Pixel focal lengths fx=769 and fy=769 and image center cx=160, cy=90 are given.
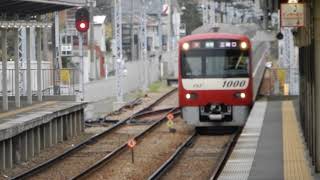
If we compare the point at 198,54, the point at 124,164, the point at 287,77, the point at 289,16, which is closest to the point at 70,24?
the point at 287,77

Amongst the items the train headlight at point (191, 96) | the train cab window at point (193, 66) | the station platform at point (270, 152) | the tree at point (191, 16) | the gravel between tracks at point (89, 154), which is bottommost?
the gravel between tracks at point (89, 154)

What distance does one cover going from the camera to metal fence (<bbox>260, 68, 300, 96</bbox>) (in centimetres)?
3039

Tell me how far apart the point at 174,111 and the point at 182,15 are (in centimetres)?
4746

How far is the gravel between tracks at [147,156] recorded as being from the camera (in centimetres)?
1487

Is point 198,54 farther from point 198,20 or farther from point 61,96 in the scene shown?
point 198,20

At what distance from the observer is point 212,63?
69.9 feet

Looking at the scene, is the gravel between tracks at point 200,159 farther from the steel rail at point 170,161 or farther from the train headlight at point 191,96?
the train headlight at point 191,96

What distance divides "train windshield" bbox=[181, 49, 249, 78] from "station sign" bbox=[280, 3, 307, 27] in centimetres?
935

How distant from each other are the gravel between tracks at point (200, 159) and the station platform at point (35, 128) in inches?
133

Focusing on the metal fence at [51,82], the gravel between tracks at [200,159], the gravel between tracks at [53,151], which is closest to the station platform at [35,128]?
the gravel between tracks at [53,151]

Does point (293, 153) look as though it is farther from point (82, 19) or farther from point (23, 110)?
point (82, 19)

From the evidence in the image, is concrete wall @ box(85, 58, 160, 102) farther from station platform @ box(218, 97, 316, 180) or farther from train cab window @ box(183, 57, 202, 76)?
station platform @ box(218, 97, 316, 180)

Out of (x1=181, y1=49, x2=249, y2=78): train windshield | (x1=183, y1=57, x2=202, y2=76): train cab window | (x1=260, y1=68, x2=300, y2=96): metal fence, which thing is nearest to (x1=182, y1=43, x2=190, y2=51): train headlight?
(x1=181, y1=49, x2=249, y2=78): train windshield

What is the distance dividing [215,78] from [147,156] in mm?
4452
